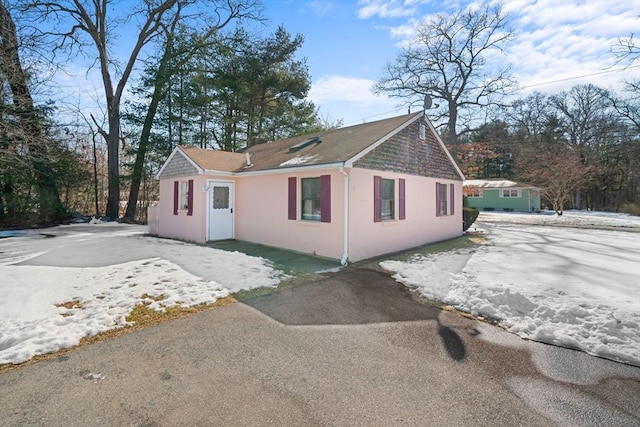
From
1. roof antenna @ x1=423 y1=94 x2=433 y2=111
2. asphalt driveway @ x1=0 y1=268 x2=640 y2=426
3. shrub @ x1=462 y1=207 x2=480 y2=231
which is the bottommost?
asphalt driveway @ x1=0 y1=268 x2=640 y2=426

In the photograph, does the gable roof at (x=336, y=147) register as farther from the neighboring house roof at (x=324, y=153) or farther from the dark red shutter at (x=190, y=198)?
the dark red shutter at (x=190, y=198)

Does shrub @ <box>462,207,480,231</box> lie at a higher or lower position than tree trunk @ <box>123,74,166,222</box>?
lower

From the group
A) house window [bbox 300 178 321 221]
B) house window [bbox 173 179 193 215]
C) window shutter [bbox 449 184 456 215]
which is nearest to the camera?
house window [bbox 300 178 321 221]

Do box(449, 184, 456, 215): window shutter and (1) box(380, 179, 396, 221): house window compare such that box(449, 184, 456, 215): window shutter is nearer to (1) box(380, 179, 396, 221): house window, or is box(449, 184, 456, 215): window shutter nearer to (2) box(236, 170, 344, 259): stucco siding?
(1) box(380, 179, 396, 221): house window

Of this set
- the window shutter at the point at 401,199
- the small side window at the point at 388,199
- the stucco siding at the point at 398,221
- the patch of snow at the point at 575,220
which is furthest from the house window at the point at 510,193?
the small side window at the point at 388,199

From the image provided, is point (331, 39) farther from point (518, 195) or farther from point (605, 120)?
point (605, 120)

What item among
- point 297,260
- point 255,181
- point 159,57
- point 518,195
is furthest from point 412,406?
point 518,195

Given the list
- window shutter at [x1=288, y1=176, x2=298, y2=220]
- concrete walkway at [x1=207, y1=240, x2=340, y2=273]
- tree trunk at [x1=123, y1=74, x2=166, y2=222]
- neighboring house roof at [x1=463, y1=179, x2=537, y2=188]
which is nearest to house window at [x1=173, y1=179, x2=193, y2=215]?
concrete walkway at [x1=207, y1=240, x2=340, y2=273]

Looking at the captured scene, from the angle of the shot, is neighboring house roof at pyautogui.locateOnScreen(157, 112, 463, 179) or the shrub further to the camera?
the shrub

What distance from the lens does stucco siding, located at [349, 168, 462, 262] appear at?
794 cm

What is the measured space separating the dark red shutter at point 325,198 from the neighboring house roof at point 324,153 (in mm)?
471

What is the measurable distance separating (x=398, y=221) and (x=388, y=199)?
2.45 feet

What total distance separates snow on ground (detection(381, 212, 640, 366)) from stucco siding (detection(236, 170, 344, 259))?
5.36 ft

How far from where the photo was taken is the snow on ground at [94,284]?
12.3 ft
